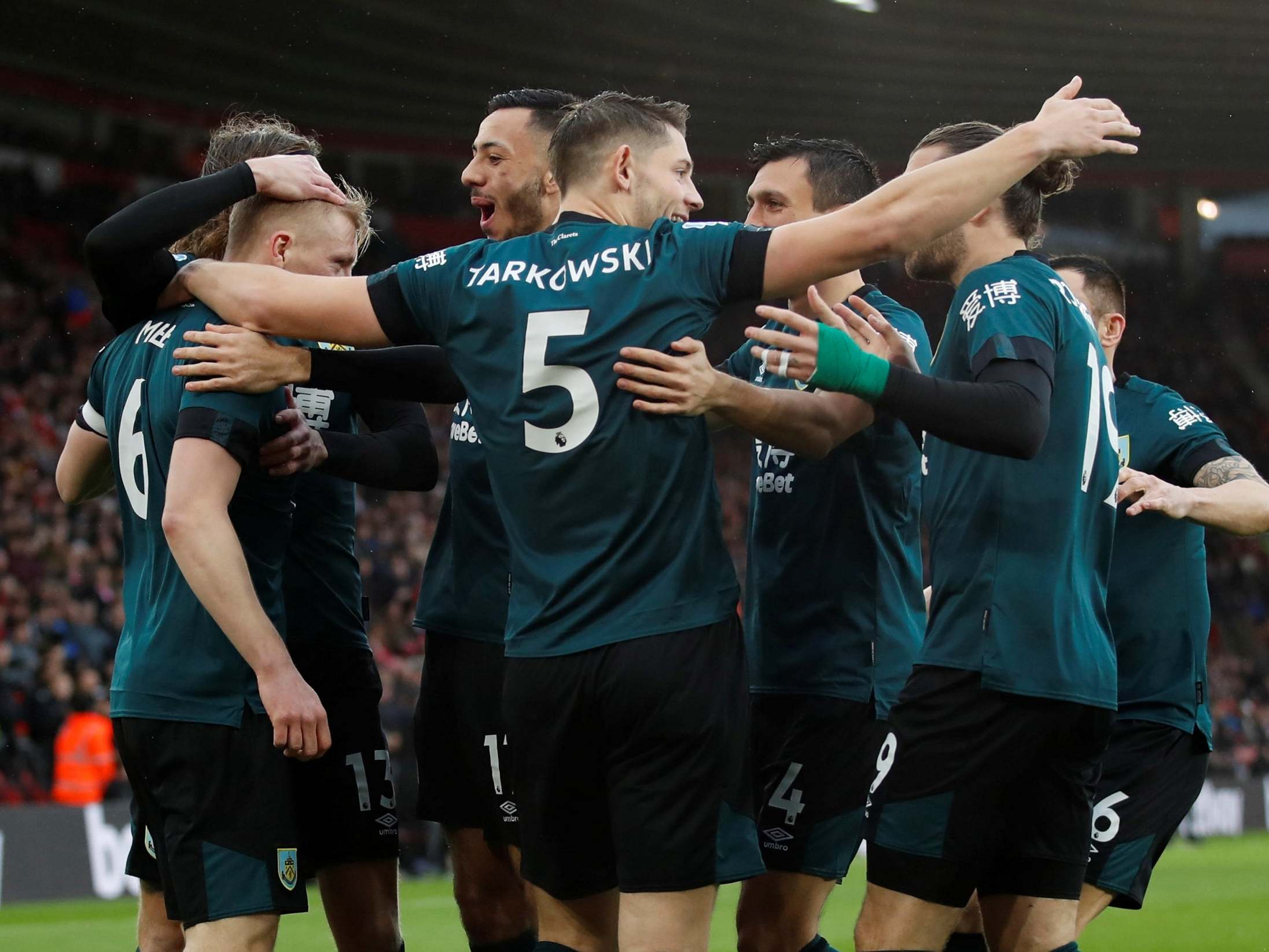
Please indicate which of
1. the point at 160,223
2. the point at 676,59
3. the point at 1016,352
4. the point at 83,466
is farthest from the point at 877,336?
the point at 676,59

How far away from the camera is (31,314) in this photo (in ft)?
65.8

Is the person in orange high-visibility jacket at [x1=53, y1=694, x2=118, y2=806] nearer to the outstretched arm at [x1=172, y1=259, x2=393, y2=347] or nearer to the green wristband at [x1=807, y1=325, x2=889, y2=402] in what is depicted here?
the outstretched arm at [x1=172, y1=259, x2=393, y2=347]

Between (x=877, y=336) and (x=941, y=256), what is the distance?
1.10 ft

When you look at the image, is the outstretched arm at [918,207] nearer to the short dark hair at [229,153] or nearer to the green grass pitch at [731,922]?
the short dark hair at [229,153]

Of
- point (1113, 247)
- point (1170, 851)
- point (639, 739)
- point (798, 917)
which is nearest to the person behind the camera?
point (639, 739)

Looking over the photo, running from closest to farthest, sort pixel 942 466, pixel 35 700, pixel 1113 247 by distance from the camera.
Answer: pixel 942 466
pixel 35 700
pixel 1113 247

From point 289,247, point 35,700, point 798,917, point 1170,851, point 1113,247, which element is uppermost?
point 1113,247

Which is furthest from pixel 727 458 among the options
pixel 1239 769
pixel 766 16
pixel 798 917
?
pixel 798 917

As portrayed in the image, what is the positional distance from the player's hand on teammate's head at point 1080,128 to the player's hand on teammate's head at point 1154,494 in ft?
3.82

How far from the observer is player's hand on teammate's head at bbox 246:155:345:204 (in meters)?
3.96

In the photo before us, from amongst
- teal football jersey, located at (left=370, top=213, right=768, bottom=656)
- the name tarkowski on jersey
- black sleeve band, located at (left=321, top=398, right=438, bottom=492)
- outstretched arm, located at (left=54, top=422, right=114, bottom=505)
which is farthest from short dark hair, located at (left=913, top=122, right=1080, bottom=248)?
outstretched arm, located at (left=54, top=422, right=114, bottom=505)

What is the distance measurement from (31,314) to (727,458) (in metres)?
11.2

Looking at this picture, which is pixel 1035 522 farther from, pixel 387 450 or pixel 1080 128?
pixel 387 450

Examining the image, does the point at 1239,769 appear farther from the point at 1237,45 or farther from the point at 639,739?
the point at 639,739
